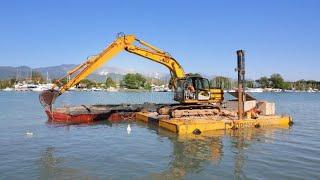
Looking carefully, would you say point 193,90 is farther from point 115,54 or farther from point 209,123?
point 115,54

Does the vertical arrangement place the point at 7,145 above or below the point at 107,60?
below

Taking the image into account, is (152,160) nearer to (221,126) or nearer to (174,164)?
(174,164)

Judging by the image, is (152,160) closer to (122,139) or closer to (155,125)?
(122,139)

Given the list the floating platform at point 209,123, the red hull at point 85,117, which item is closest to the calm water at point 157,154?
the floating platform at point 209,123

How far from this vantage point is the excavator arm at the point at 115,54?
1321 inches

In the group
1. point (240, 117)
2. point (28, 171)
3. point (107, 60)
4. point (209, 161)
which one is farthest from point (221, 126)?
point (28, 171)

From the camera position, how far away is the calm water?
16.3 metres

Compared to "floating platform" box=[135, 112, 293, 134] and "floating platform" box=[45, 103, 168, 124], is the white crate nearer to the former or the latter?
"floating platform" box=[135, 112, 293, 134]

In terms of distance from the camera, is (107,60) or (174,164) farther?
(107,60)

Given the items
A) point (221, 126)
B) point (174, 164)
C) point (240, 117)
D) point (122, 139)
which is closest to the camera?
point (174, 164)

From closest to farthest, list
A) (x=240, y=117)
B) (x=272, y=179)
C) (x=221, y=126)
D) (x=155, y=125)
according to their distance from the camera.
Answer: (x=272, y=179), (x=221, y=126), (x=240, y=117), (x=155, y=125)

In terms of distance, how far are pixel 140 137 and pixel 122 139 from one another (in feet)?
4.47

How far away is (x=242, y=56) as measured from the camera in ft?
95.7

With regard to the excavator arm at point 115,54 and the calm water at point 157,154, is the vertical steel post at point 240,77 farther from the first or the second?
the excavator arm at point 115,54
